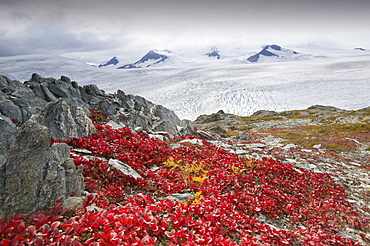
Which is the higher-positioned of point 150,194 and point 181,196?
point 150,194

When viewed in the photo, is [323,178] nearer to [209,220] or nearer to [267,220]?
[267,220]

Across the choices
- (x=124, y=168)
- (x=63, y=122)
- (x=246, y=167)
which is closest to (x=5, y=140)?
(x=124, y=168)

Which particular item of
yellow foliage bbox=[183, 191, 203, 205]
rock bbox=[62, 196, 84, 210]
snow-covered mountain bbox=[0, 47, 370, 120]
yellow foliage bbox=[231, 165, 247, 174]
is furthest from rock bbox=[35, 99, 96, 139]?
snow-covered mountain bbox=[0, 47, 370, 120]

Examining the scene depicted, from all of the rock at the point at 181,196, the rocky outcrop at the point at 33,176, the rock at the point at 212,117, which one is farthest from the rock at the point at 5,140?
the rock at the point at 212,117

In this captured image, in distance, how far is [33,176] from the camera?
5168 mm

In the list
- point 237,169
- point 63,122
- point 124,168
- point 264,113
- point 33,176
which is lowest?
point 264,113

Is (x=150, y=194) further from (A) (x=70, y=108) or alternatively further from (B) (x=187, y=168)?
(A) (x=70, y=108)

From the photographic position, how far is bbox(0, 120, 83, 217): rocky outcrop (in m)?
4.83

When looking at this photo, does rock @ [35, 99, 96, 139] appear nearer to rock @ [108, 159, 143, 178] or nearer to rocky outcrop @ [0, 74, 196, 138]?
rocky outcrop @ [0, 74, 196, 138]

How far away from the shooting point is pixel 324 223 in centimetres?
730

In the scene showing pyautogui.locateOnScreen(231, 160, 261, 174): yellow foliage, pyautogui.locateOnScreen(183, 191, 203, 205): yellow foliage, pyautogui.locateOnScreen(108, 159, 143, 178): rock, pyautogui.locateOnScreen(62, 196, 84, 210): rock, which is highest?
pyautogui.locateOnScreen(62, 196, 84, 210): rock

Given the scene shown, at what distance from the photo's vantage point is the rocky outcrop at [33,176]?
4832mm

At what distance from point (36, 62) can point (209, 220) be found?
178 metres

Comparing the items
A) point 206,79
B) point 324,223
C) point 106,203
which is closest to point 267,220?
point 324,223
